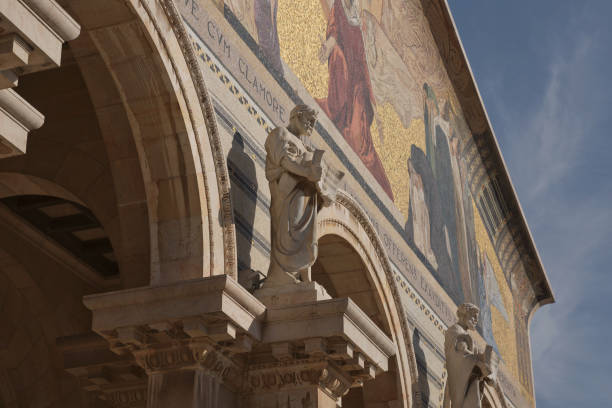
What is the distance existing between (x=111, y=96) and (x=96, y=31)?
559 millimetres

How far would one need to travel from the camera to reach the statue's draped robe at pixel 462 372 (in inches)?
399

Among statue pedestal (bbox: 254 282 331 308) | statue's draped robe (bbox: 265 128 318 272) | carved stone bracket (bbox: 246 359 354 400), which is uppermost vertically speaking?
statue's draped robe (bbox: 265 128 318 272)

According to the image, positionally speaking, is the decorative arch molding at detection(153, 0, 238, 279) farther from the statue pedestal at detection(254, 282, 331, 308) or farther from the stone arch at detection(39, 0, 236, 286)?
the statue pedestal at detection(254, 282, 331, 308)

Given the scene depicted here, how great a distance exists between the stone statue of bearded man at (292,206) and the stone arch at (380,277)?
2.15 metres

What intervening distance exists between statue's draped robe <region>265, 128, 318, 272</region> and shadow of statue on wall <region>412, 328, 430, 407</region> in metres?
4.31

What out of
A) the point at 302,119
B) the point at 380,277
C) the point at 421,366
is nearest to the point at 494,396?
the point at 421,366

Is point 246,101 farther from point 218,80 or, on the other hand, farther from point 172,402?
point 172,402

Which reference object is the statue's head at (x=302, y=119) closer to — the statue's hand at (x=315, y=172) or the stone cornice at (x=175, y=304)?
the statue's hand at (x=315, y=172)

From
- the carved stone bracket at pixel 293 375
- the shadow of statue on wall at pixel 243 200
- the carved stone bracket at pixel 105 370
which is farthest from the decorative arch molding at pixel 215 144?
the carved stone bracket at pixel 105 370

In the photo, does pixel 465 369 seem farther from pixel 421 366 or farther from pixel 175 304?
pixel 175 304

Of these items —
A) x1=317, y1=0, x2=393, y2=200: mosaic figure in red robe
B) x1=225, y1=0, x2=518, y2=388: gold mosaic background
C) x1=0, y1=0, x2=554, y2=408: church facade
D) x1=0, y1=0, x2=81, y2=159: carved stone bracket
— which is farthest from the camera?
x1=317, y1=0, x2=393, y2=200: mosaic figure in red robe

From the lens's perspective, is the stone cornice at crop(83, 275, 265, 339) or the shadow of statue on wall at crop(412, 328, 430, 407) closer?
the stone cornice at crop(83, 275, 265, 339)

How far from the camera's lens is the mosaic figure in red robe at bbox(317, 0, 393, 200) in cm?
1008

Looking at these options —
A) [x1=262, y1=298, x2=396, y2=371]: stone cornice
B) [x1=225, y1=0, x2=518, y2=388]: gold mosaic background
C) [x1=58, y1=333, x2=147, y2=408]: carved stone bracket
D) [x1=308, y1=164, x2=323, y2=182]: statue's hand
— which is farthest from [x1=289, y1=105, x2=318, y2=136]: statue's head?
[x1=58, y1=333, x2=147, y2=408]: carved stone bracket
